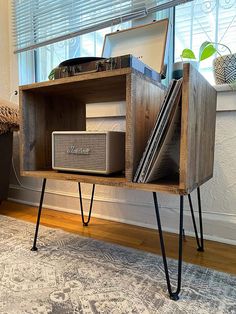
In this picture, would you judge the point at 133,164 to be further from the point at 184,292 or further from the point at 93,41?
the point at 93,41

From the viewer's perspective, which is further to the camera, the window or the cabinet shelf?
the window

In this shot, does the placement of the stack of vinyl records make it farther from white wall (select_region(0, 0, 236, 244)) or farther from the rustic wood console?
white wall (select_region(0, 0, 236, 244))

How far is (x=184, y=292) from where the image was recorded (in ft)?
2.19

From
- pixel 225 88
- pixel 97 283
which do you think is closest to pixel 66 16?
pixel 225 88

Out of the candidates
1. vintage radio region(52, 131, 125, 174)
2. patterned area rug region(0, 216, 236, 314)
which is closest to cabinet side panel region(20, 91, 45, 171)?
vintage radio region(52, 131, 125, 174)

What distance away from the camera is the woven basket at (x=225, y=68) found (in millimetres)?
983

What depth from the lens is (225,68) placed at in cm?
101

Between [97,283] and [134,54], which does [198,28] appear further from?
[97,283]

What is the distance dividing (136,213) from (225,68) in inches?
30.9

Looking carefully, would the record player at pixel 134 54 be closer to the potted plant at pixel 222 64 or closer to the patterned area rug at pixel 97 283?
the potted plant at pixel 222 64

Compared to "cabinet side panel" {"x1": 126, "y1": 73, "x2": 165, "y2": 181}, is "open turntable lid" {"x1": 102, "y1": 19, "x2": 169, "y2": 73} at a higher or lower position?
Answer: higher

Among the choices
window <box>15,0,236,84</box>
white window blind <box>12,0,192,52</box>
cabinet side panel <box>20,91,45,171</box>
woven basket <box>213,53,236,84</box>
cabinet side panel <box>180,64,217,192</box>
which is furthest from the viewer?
white window blind <box>12,0,192,52</box>

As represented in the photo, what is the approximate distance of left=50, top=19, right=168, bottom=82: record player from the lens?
72 cm

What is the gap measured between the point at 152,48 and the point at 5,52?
131 centimetres
